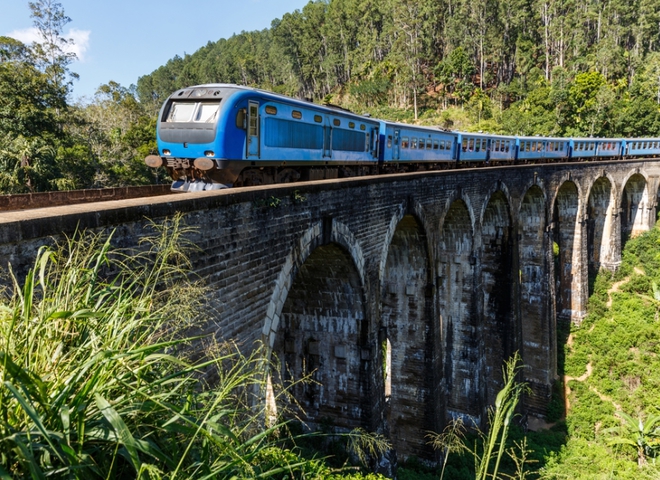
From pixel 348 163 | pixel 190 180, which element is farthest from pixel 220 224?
pixel 348 163

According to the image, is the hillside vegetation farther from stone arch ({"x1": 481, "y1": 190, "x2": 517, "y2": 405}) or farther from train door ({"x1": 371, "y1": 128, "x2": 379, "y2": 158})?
train door ({"x1": 371, "y1": 128, "x2": 379, "y2": 158})

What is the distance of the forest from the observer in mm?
20359

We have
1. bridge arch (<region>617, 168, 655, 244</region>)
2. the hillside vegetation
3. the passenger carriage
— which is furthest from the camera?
the hillside vegetation

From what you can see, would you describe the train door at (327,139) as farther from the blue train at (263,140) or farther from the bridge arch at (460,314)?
the bridge arch at (460,314)

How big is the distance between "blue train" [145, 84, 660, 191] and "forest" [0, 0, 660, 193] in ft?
33.7

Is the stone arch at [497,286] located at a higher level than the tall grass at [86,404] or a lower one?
lower

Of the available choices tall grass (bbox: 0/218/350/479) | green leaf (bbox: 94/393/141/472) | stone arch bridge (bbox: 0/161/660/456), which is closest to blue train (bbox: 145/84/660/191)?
stone arch bridge (bbox: 0/161/660/456)

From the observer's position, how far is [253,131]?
8.61 meters

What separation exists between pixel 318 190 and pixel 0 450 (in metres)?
6.21

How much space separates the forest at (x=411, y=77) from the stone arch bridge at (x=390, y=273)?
12238 mm

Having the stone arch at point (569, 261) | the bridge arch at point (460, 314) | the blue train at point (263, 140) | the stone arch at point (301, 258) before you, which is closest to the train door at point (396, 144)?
the blue train at point (263, 140)

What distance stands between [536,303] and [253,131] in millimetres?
16847

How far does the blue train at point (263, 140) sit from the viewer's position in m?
8.20

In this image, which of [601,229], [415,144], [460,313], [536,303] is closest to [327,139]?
[415,144]
